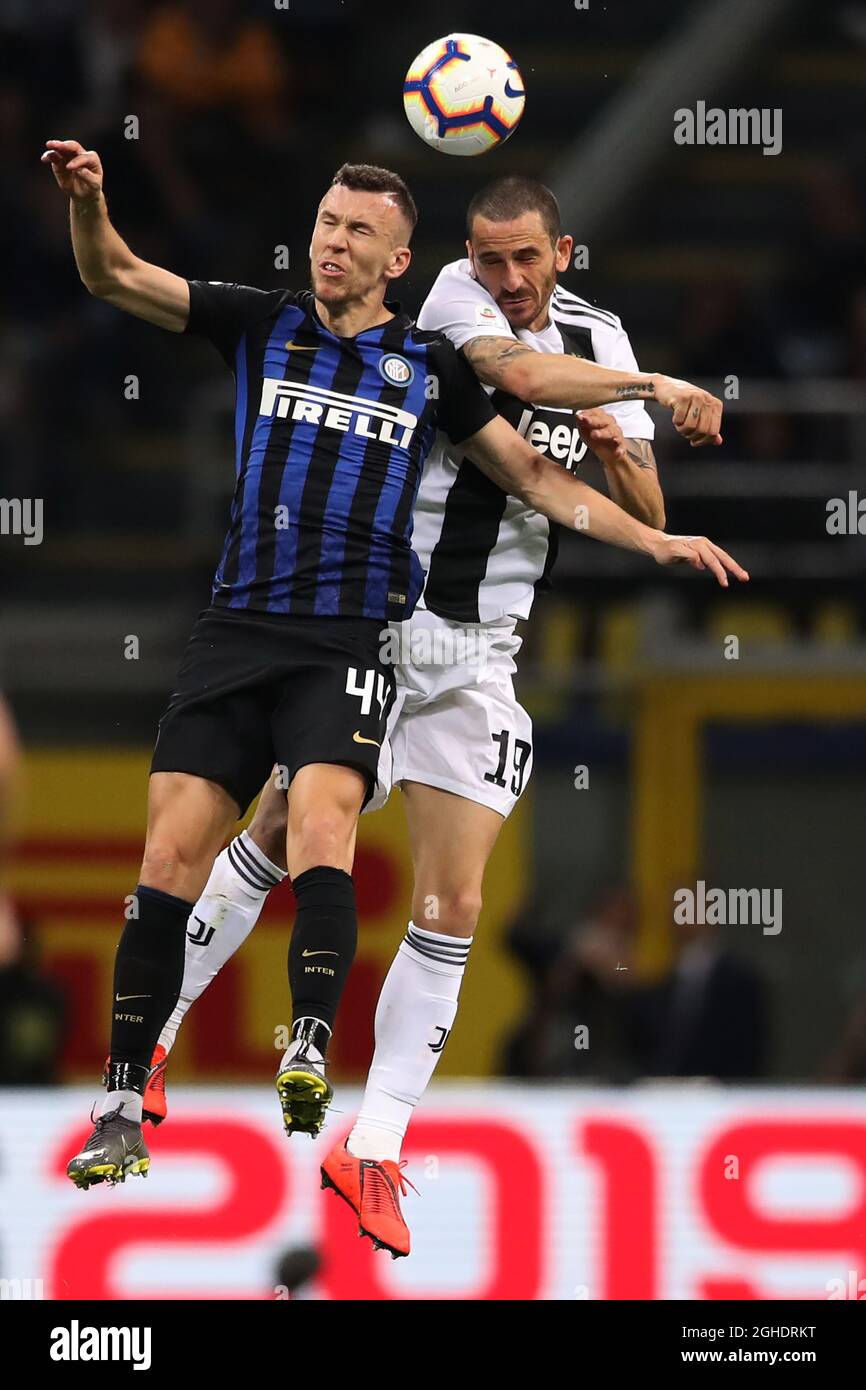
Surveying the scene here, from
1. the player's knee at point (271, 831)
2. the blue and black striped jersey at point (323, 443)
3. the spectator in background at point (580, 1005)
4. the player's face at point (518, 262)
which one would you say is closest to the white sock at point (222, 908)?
the player's knee at point (271, 831)

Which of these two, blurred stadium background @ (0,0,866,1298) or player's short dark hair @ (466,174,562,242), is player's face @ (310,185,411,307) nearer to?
player's short dark hair @ (466,174,562,242)

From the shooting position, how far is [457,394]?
6.30m

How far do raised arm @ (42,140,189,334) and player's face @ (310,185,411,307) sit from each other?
0.36 m

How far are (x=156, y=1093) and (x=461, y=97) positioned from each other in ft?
9.14

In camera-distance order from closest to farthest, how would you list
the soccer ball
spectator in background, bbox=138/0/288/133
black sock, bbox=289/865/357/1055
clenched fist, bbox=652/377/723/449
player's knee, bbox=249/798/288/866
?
black sock, bbox=289/865/357/1055
clenched fist, bbox=652/377/723/449
the soccer ball
player's knee, bbox=249/798/288/866
spectator in background, bbox=138/0/288/133

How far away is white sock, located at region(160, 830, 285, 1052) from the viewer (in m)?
6.62

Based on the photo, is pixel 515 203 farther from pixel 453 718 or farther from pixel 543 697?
pixel 543 697

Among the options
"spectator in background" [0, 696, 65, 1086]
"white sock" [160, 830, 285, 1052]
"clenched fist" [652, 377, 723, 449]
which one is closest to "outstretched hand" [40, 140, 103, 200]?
"clenched fist" [652, 377, 723, 449]

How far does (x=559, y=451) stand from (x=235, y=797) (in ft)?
4.57

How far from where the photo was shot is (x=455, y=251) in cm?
1327

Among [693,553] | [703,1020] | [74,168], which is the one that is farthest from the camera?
[703,1020]

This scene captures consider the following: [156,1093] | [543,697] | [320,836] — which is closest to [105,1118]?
[156,1093]

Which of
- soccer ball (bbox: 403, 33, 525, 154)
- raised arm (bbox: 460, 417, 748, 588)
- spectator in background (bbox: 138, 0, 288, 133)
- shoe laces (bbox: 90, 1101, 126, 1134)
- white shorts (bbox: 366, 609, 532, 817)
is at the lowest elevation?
shoe laces (bbox: 90, 1101, 126, 1134)

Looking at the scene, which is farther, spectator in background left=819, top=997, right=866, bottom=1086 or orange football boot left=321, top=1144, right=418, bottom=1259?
spectator in background left=819, top=997, right=866, bottom=1086
